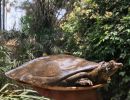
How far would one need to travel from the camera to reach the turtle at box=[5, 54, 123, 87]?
10.7ft

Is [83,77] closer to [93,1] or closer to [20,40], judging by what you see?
[93,1]

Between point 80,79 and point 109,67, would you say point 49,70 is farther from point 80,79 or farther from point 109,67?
point 109,67

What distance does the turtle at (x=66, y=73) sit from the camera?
3.25 metres

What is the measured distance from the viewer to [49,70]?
3350 millimetres

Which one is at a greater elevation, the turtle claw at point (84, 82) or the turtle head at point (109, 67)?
the turtle head at point (109, 67)

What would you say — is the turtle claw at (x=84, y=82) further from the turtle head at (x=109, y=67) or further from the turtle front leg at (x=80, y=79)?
the turtle head at (x=109, y=67)

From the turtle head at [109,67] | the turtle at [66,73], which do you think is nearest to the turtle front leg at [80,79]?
the turtle at [66,73]

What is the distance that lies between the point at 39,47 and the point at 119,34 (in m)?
2.29

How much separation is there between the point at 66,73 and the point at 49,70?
0.59 ft

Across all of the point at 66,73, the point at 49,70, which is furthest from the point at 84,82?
the point at 49,70

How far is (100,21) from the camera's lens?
5188mm

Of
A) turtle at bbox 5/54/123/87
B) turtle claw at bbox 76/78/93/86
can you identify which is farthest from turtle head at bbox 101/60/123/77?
turtle claw at bbox 76/78/93/86

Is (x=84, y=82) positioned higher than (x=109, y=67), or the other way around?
(x=109, y=67)

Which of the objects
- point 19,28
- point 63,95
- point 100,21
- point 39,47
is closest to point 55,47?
point 39,47
